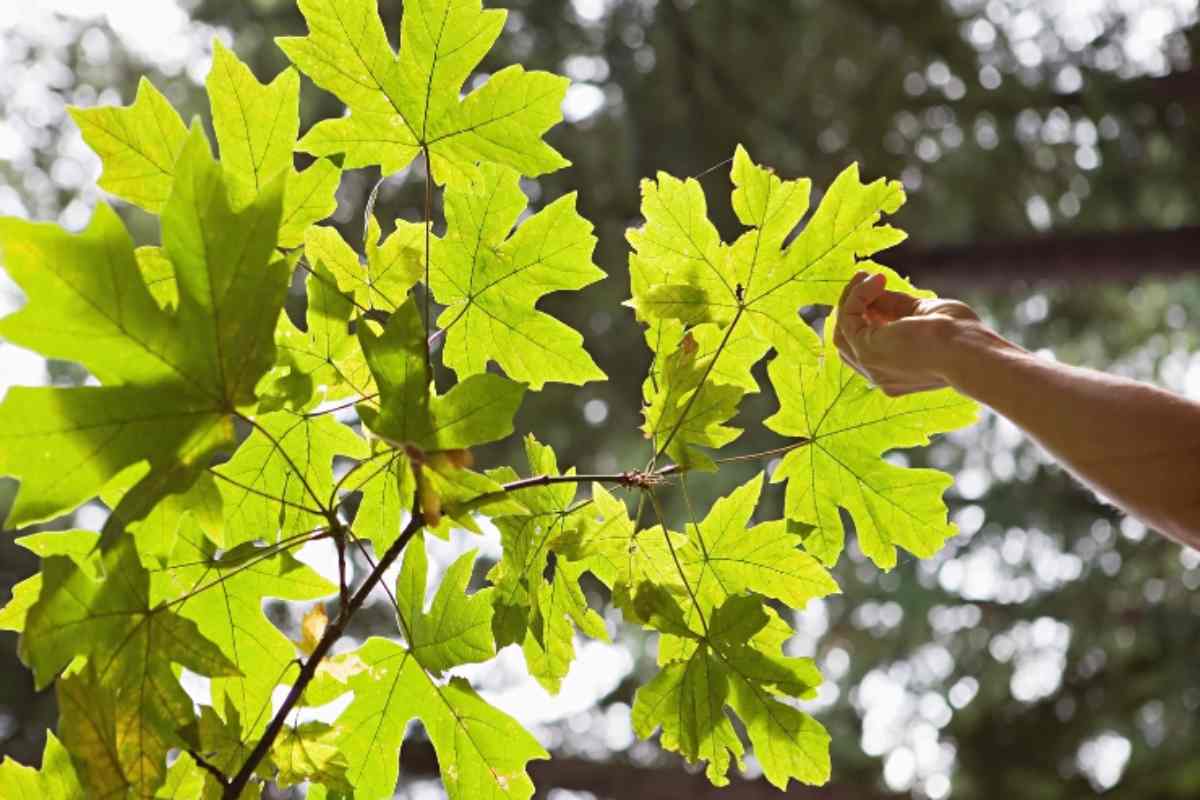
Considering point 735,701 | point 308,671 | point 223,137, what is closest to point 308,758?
point 308,671

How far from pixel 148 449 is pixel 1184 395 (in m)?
0.57

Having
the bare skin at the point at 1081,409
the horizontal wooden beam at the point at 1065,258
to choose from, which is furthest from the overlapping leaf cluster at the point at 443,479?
the horizontal wooden beam at the point at 1065,258

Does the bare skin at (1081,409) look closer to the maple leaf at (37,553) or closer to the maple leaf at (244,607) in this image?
the maple leaf at (244,607)

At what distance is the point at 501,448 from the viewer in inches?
182

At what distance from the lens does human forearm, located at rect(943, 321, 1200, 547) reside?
1.98 ft

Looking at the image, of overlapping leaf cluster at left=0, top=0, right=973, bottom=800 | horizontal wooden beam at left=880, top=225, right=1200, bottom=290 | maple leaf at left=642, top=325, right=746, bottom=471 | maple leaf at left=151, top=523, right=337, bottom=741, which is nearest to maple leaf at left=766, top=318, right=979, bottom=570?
overlapping leaf cluster at left=0, top=0, right=973, bottom=800

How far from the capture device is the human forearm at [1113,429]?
60 centimetres

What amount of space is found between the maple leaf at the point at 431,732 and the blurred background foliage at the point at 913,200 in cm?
329

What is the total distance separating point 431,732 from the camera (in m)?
0.85

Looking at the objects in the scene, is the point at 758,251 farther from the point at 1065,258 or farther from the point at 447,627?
the point at 1065,258

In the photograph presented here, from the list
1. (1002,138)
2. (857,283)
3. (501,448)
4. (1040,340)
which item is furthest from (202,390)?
(1040,340)

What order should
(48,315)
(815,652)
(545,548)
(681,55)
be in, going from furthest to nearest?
(815,652) → (681,55) → (545,548) → (48,315)

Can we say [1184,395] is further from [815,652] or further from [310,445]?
[815,652]

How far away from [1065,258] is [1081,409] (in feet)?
11.3
